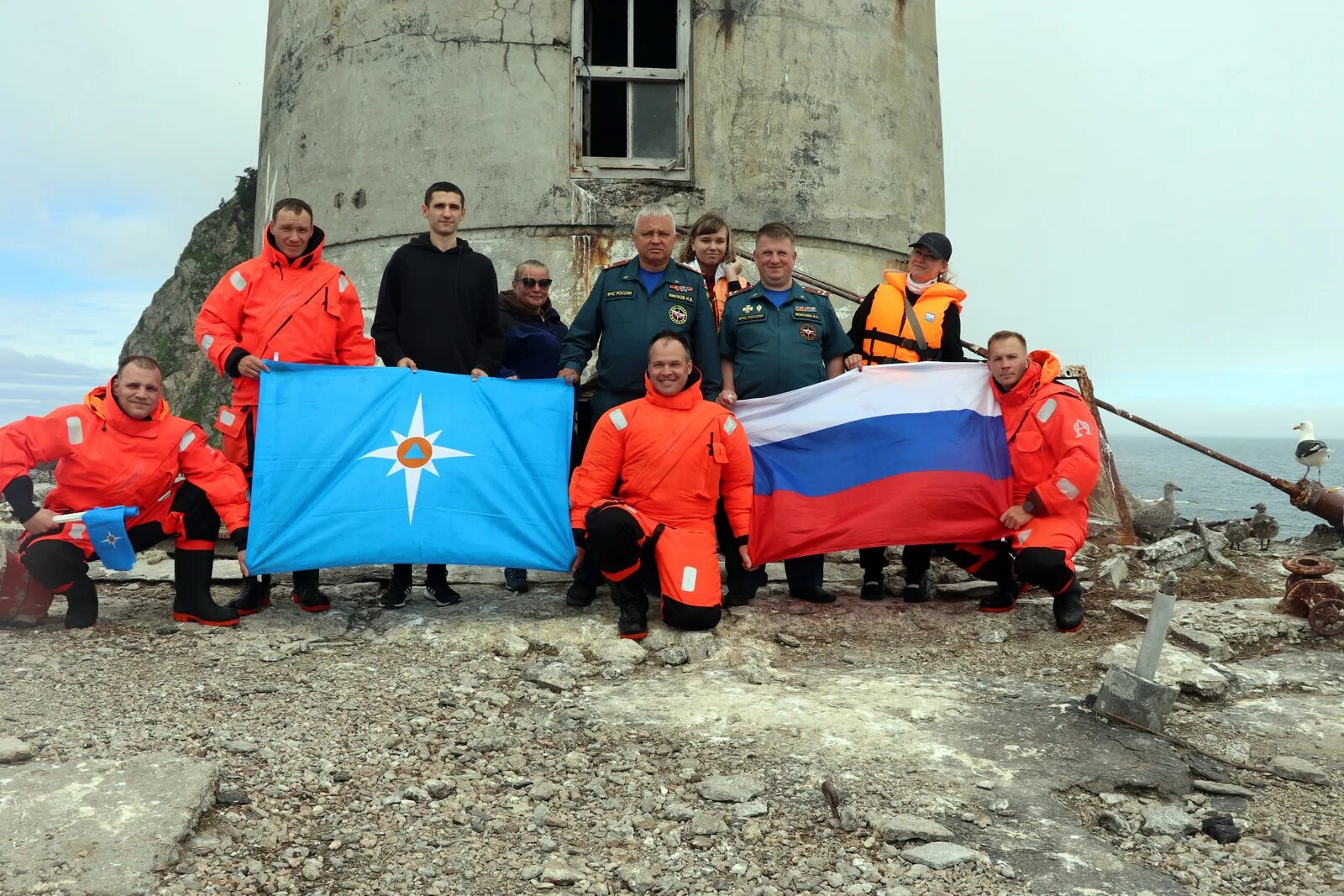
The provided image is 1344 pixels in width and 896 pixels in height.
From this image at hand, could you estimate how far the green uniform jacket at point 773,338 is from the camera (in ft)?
17.1

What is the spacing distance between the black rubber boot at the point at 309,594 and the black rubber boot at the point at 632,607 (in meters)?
1.48

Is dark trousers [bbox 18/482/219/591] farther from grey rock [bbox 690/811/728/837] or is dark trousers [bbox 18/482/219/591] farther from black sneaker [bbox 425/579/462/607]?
grey rock [bbox 690/811/728/837]

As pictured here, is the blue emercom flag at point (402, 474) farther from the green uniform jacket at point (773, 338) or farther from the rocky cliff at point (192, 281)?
the rocky cliff at point (192, 281)

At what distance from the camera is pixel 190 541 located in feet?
15.4

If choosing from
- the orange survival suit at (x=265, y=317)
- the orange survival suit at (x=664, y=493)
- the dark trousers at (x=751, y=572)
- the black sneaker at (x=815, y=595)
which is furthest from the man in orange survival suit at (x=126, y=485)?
the black sneaker at (x=815, y=595)

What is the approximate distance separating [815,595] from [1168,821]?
2537mm

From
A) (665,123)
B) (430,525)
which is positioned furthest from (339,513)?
(665,123)

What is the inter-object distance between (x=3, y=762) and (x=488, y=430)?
2.53m

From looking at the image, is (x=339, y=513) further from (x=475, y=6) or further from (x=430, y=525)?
(x=475, y=6)

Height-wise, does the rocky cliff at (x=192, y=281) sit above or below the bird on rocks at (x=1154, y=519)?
above

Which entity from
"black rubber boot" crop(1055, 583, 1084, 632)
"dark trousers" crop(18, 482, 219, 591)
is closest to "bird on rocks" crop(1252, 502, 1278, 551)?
"black rubber boot" crop(1055, 583, 1084, 632)

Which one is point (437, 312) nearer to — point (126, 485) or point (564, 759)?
point (126, 485)

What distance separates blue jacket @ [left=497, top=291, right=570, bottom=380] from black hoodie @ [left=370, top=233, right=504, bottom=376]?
39cm

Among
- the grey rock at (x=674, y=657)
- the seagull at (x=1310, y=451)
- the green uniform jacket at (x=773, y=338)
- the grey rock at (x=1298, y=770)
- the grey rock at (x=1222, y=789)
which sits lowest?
the grey rock at (x=1222, y=789)
